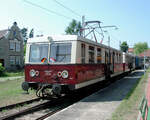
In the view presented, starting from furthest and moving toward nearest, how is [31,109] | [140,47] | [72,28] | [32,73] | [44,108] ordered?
[140,47], [72,28], [32,73], [44,108], [31,109]

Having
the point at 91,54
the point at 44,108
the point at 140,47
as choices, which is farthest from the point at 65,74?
the point at 140,47

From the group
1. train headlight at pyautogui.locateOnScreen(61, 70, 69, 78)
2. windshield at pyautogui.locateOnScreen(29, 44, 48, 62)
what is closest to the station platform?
train headlight at pyautogui.locateOnScreen(61, 70, 69, 78)

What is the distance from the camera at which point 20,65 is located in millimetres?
35656

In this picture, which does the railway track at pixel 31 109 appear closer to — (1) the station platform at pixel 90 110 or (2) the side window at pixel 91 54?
(1) the station platform at pixel 90 110

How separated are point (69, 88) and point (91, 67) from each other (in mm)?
2190

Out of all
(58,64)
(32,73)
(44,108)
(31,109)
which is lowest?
(44,108)

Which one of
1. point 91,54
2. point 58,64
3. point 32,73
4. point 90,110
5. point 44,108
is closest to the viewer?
point 90,110

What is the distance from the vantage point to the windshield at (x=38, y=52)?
876cm

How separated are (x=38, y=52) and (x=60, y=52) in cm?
123

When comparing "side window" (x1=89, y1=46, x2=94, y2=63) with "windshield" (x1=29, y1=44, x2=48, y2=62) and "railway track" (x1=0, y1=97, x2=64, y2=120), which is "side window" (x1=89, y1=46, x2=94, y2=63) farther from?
"railway track" (x1=0, y1=97, x2=64, y2=120)

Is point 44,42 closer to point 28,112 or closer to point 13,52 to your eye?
point 28,112

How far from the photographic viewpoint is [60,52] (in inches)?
331

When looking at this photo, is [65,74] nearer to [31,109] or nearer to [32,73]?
[32,73]

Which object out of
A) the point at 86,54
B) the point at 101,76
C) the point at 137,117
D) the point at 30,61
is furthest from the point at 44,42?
the point at 137,117
